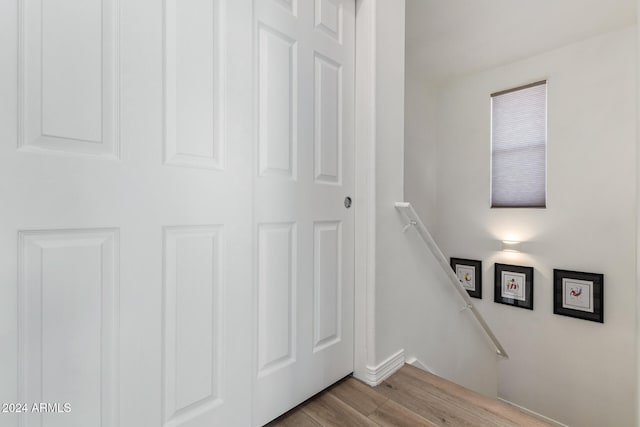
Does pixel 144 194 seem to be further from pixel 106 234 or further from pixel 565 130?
pixel 565 130

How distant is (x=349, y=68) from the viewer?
5.08 ft

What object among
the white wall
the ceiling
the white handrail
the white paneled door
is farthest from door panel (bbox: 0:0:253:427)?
the white wall

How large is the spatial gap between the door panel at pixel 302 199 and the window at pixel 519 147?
2.70m

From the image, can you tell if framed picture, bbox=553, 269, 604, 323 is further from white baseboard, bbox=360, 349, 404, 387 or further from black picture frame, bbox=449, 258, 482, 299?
white baseboard, bbox=360, 349, 404, 387

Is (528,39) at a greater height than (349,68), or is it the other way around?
(528,39)

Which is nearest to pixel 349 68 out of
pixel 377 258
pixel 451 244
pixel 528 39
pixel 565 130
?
pixel 377 258

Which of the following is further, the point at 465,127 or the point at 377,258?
the point at 465,127

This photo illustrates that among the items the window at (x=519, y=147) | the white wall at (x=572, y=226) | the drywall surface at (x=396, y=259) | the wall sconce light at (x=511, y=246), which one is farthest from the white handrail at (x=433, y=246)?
the window at (x=519, y=147)

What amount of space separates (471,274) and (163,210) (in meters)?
3.68

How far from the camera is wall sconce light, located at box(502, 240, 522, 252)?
3.28m

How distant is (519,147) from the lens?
334 centimetres

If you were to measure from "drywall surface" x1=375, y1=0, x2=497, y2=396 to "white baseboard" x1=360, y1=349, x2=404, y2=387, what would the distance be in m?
0.03

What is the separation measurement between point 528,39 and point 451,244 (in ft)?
7.58

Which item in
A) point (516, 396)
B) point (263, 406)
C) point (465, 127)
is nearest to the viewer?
point (263, 406)
